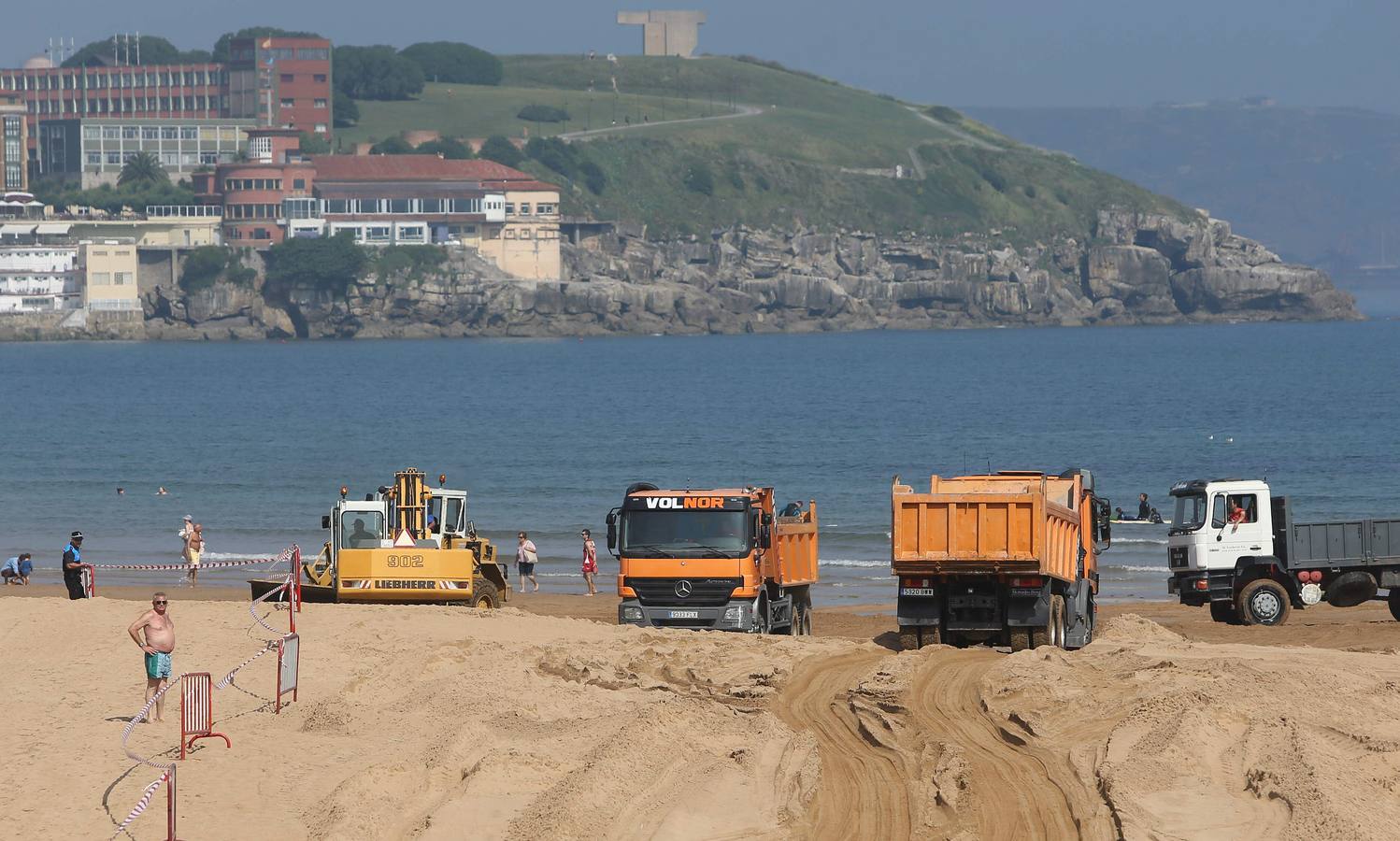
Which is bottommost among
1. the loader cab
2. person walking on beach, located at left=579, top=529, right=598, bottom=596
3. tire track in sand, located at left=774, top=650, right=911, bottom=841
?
person walking on beach, located at left=579, top=529, right=598, bottom=596

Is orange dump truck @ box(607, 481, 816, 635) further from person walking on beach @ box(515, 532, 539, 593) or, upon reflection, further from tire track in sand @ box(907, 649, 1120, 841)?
person walking on beach @ box(515, 532, 539, 593)

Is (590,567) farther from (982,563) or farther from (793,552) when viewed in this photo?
(982,563)

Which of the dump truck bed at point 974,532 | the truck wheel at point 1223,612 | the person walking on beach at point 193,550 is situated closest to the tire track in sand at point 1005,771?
the dump truck bed at point 974,532

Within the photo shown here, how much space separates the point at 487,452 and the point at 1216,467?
1156 inches

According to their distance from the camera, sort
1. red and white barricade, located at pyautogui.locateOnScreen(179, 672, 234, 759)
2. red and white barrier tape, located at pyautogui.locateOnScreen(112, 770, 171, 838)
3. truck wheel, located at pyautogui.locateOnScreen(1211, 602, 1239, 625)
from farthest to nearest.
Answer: truck wheel, located at pyautogui.locateOnScreen(1211, 602, 1239, 625)
red and white barricade, located at pyautogui.locateOnScreen(179, 672, 234, 759)
red and white barrier tape, located at pyautogui.locateOnScreen(112, 770, 171, 838)

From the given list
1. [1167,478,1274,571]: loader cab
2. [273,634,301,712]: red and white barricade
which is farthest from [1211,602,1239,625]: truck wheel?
[273,634,301,712]: red and white barricade

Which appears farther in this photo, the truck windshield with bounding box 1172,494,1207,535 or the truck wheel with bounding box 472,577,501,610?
the truck windshield with bounding box 1172,494,1207,535

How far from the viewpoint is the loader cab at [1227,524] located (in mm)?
30828

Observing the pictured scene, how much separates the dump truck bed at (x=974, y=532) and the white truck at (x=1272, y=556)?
6.44m

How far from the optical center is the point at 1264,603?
30906mm

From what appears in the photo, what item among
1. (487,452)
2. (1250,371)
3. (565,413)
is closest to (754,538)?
(487,452)

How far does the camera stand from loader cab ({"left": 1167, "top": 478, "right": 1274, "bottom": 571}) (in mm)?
30828

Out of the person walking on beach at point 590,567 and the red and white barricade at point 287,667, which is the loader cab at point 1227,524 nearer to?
the person walking on beach at point 590,567

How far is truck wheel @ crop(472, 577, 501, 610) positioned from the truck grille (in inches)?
158
